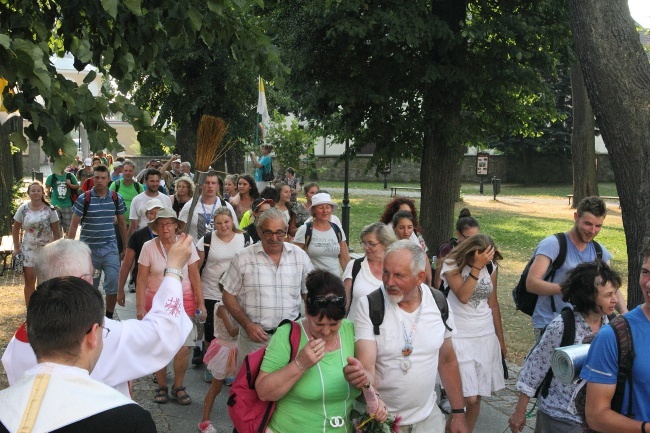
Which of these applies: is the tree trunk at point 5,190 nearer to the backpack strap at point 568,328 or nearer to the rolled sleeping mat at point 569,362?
the backpack strap at point 568,328

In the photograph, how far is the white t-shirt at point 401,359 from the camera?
4.57 m

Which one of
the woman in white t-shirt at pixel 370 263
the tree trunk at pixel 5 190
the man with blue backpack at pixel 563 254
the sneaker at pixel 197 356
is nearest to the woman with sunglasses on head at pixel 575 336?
the man with blue backpack at pixel 563 254

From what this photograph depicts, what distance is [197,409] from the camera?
7629mm

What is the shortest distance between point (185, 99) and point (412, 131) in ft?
43.5

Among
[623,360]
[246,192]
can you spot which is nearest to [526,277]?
[623,360]

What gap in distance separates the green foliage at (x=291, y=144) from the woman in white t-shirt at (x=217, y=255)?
1834 cm

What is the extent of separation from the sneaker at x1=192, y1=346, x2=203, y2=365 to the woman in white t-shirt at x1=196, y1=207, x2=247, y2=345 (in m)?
0.67

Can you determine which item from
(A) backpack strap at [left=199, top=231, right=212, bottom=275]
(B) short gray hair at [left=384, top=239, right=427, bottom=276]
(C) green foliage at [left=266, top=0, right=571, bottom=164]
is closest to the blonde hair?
(B) short gray hair at [left=384, top=239, right=427, bottom=276]

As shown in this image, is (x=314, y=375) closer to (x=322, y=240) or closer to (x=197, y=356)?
(x=322, y=240)

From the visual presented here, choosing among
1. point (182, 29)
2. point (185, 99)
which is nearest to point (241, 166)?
point (185, 99)

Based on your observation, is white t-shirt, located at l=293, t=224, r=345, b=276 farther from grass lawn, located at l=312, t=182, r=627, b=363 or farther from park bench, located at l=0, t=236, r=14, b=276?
park bench, located at l=0, t=236, r=14, b=276

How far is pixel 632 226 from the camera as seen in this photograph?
21.1ft

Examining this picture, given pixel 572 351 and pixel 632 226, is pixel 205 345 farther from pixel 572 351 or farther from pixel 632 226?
pixel 572 351

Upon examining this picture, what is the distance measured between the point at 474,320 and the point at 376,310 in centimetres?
221
